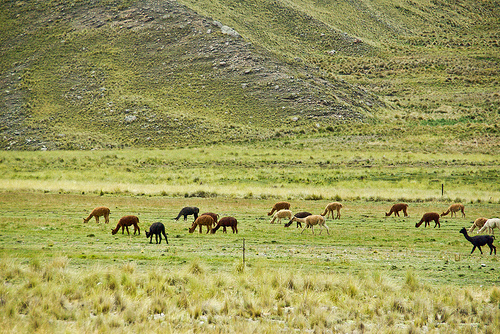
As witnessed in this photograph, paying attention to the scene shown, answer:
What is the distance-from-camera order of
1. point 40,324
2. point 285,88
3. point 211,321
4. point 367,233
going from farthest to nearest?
point 285,88 < point 367,233 < point 211,321 < point 40,324

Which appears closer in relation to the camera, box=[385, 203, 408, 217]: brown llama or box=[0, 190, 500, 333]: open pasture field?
box=[0, 190, 500, 333]: open pasture field

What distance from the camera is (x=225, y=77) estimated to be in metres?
87.5

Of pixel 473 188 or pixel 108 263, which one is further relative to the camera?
pixel 473 188

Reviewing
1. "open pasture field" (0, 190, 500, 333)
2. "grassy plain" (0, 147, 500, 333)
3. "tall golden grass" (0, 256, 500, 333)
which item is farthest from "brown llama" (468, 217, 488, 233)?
"tall golden grass" (0, 256, 500, 333)

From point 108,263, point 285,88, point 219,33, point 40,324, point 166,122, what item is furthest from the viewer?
point 219,33

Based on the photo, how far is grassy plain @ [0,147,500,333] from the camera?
1093cm

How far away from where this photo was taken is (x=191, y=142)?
236ft

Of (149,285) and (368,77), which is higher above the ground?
(368,77)

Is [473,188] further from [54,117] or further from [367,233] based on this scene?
[54,117]

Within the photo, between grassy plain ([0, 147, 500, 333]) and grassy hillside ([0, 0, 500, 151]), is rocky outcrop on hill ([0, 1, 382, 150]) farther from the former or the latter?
grassy plain ([0, 147, 500, 333])

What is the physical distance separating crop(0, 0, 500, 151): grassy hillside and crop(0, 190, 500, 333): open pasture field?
173 feet

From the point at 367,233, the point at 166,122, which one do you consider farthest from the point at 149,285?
the point at 166,122

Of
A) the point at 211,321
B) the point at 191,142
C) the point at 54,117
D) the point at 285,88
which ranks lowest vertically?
the point at 211,321

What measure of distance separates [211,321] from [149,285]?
7.65 ft
